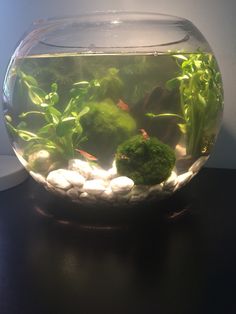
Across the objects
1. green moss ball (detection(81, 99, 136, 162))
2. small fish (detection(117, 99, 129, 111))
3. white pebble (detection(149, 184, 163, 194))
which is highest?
small fish (detection(117, 99, 129, 111))

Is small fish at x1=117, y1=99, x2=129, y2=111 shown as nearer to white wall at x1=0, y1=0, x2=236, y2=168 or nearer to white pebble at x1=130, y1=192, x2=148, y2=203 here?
white pebble at x1=130, y1=192, x2=148, y2=203

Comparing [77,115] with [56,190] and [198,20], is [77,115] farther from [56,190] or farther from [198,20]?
[198,20]

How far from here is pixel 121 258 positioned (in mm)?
499

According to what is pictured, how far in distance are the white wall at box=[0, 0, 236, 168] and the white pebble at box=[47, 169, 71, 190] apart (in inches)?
18.1

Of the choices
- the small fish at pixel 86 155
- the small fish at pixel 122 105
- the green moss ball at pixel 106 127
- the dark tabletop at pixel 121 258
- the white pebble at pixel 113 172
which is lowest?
the dark tabletop at pixel 121 258

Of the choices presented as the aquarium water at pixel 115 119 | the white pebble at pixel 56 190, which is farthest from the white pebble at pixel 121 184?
the white pebble at pixel 56 190

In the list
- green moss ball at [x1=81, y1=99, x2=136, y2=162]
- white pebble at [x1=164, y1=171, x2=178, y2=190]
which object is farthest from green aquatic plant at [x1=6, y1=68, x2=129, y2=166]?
white pebble at [x1=164, y1=171, x2=178, y2=190]

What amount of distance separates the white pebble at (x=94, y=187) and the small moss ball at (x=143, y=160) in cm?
4

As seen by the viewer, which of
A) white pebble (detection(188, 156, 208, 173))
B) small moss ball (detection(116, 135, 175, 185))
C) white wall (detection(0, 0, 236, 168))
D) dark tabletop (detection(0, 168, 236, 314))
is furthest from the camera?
white wall (detection(0, 0, 236, 168))

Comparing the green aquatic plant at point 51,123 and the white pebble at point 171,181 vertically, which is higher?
the green aquatic plant at point 51,123

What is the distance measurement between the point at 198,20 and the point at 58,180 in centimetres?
51

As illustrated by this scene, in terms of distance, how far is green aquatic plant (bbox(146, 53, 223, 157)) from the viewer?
0.59 m

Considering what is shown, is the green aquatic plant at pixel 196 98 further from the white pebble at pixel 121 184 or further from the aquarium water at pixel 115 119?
the white pebble at pixel 121 184

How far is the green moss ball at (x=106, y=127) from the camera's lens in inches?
22.0
